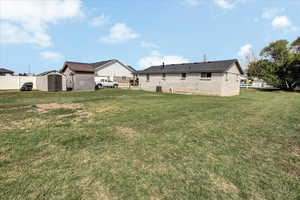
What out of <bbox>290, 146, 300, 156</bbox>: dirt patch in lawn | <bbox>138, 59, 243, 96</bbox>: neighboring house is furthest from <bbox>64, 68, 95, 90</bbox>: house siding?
<bbox>290, 146, 300, 156</bbox>: dirt patch in lawn

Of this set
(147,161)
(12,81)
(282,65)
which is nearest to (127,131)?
(147,161)

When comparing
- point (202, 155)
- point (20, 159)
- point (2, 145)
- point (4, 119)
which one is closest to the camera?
point (20, 159)

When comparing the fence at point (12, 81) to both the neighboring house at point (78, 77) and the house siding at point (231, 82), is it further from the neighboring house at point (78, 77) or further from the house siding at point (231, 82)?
the house siding at point (231, 82)

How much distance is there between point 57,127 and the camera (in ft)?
15.6

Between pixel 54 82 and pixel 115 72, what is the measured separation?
14.3 m

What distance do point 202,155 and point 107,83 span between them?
2481 cm

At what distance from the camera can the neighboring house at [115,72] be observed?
29766 mm

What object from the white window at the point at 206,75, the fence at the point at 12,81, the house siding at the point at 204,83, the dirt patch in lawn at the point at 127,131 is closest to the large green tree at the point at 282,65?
the house siding at the point at 204,83

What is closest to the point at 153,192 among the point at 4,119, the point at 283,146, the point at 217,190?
the point at 217,190

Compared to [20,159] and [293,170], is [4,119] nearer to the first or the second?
[20,159]

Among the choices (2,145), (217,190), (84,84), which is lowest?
(217,190)

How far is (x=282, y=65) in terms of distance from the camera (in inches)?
966

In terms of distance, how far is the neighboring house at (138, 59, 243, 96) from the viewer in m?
16.1

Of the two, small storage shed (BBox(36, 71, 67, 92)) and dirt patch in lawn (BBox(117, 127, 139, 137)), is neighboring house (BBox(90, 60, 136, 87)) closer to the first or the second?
small storage shed (BBox(36, 71, 67, 92))
